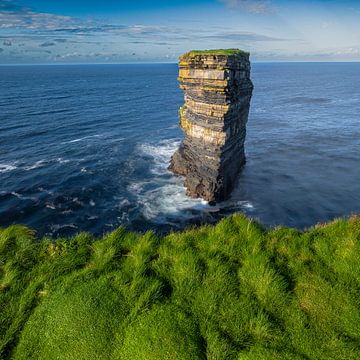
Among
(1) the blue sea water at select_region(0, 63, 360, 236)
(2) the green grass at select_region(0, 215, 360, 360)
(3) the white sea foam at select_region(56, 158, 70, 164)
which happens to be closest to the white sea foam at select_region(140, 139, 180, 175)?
(1) the blue sea water at select_region(0, 63, 360, 236)

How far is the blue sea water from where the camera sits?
31.7 m

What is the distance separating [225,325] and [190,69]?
93.2ft

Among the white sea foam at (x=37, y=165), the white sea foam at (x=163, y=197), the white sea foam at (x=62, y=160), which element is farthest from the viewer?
the white sea foam at (x=62, y=160)

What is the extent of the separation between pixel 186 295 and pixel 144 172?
3463 cm

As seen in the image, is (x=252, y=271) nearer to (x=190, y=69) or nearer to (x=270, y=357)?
(x=270, y=357)

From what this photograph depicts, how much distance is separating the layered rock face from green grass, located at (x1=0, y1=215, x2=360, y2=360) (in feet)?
71.2

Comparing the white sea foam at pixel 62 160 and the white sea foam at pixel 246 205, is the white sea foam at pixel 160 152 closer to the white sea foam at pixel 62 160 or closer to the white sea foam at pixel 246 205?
the white sea foam at pixel 62 160

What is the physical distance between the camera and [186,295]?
324 inches

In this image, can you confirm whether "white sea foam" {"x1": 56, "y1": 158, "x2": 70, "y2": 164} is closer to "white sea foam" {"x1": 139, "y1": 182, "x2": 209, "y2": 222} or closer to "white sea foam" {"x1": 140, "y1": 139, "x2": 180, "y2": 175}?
"white sea foam" {"x1": 140, "y1": 139, "x2": 180, "y2": 175}

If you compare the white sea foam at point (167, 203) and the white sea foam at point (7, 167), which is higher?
the white sea foam at point (7, 167)

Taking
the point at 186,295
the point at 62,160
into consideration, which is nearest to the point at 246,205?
the point at 186,295

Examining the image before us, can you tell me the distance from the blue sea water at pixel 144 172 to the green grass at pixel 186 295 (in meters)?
19.7

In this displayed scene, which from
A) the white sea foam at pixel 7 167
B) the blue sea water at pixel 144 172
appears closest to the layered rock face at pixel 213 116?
the blue sea water at pixel 144 172

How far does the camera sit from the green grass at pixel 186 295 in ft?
22.5
